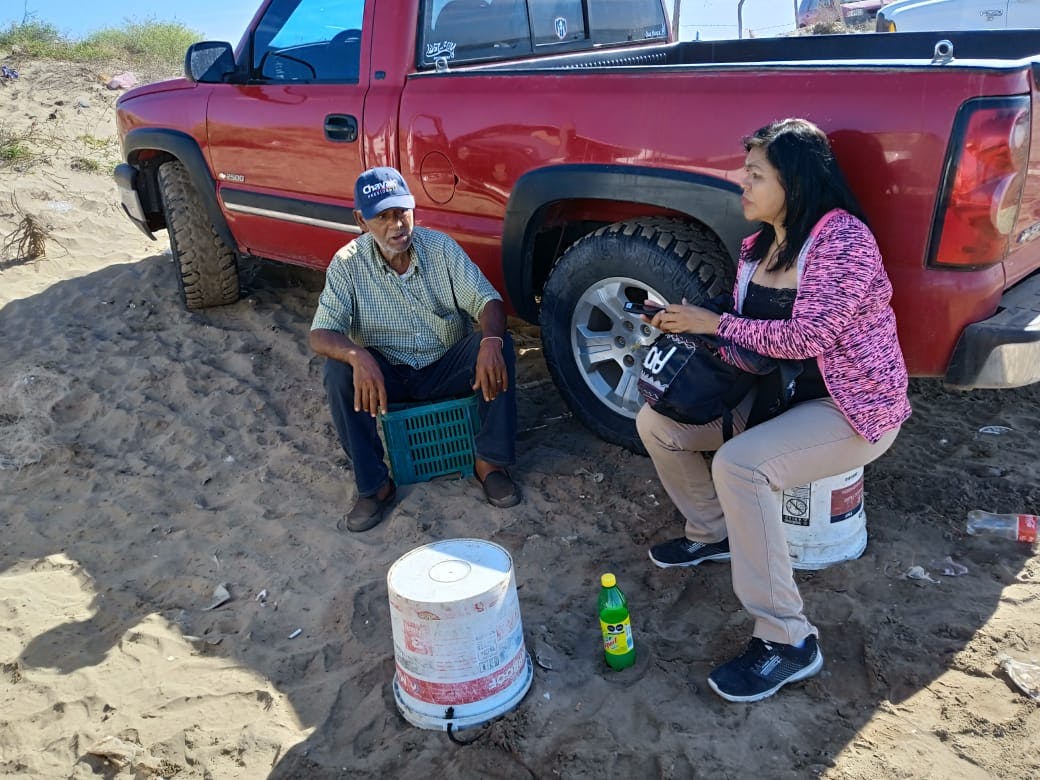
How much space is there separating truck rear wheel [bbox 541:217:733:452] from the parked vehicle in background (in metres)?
12.1

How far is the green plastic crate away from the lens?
3.61 meters

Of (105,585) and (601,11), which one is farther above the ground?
(601,11)

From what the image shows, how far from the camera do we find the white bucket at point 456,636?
2.34 m

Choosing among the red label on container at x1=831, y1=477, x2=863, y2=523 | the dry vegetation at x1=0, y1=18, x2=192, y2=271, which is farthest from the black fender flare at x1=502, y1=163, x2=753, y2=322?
Answer: the dry vegetation at x1=0, y1=18, x2=192, y2=271

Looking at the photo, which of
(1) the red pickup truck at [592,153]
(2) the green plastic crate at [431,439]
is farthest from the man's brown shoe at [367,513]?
(1) the red pickup truck at [592,153]

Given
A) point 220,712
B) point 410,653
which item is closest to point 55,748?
point 220,712

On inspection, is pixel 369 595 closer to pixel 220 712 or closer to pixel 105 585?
pixel 220 712

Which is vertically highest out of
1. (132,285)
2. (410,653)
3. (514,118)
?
(514,118)

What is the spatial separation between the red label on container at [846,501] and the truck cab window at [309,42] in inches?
107

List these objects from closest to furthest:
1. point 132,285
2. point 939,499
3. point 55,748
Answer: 1. point 55,748
2. point 939,499
3. point 132,285

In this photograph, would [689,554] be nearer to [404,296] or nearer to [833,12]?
[404,296]

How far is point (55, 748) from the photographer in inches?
102

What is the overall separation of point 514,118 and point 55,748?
102 inches

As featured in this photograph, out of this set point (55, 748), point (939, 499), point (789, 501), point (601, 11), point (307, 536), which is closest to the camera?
point (55, 748)
